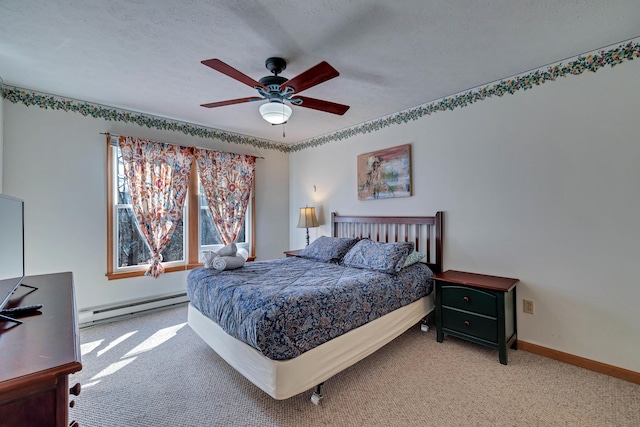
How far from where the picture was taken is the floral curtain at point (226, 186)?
4021 millimetres

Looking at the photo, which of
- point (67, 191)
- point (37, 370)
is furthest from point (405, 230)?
point (67, 191)

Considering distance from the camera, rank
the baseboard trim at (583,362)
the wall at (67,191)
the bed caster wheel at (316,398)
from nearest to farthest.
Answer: the bed caster wheel at (316,398) → the baseboard trim at (583,362) → the wall at (67,191)

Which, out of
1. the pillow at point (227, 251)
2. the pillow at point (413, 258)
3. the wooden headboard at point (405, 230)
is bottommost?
the pillow at point (413, 258)

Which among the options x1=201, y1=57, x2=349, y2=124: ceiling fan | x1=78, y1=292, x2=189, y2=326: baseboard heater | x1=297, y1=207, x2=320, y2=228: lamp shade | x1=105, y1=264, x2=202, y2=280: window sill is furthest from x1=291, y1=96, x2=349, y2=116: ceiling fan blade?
x1=78, y1=292, x2=189, y2=326: baseboard heater

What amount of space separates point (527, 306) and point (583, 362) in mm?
533

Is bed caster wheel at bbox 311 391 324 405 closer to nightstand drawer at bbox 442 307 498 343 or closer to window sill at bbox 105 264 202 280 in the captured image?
nightstand drawer at bbox 442 307 498 343

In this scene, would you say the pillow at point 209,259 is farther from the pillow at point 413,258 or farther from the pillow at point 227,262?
the pillow at point 413,258

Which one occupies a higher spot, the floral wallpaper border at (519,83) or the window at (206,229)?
the floral wallpaper border at (519,83)

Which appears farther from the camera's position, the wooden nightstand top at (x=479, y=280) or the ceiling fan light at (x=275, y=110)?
the wooden nightstand top at (x=479, y=280)

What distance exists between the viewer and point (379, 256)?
9.71ft

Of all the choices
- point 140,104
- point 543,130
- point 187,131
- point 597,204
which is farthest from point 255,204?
point 597,204

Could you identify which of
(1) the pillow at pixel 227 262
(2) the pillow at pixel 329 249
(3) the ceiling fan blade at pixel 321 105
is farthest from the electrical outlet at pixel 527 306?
(1) the pillow at pixel 227 262

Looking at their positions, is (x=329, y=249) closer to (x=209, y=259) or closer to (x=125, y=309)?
(x=209, y=259)

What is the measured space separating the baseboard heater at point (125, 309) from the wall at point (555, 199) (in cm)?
345
